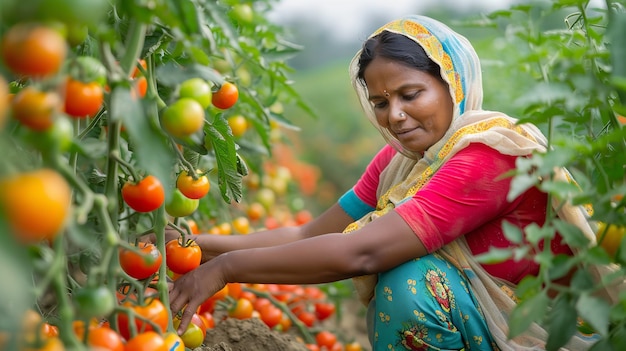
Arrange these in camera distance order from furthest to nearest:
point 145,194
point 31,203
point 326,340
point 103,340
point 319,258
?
point 326,340
point 319,258
point 145,194
point 103,340
point 31,203

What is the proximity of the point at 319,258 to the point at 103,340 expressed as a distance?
65cm

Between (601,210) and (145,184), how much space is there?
2.58 feet

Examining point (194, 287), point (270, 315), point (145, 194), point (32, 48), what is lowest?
point (270, 315)

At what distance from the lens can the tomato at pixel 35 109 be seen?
907 mm

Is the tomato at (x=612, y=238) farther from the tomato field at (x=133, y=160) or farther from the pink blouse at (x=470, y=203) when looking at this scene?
the pink blouse at (x=470, y=203)

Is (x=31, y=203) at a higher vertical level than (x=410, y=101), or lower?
higher

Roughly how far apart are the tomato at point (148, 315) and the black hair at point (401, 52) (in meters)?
0.93

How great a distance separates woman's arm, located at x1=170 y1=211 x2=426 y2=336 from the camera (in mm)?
1598

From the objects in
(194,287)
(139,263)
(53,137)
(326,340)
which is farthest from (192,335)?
(326,340)

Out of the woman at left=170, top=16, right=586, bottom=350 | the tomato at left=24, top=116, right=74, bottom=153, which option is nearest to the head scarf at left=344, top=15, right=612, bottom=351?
the woman at left=170, top=16, right=586, bottom=350

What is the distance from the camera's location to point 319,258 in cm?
160

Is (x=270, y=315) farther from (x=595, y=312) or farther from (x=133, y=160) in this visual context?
(x=595, y=312)

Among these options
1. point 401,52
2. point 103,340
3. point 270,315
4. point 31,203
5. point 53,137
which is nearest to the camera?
point 31,203

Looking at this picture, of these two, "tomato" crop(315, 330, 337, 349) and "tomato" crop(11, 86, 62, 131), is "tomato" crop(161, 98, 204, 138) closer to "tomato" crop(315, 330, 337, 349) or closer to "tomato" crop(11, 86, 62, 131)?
"tomato" crop(11, 86, 62, 131)
